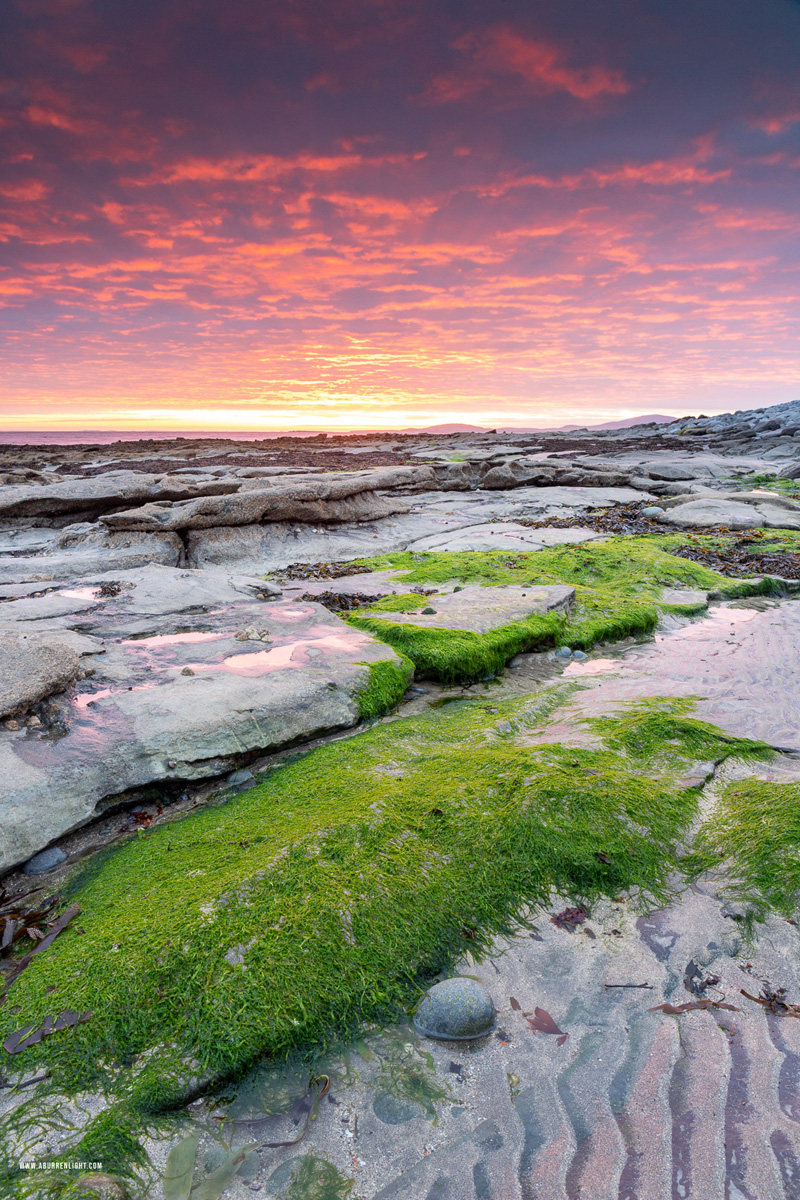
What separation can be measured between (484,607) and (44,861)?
4039 millimetres

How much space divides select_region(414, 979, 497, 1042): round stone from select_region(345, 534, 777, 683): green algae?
2.85m

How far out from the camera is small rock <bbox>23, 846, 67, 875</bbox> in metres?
2.71

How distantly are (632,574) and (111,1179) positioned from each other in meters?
7.07

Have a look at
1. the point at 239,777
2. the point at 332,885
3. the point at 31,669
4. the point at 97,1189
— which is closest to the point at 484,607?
the point at 239,777

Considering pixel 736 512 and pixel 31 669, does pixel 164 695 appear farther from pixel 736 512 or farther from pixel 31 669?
pixel 736 512

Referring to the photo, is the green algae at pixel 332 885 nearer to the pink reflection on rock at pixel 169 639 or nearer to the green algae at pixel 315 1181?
the green algae at pixel 315 1181

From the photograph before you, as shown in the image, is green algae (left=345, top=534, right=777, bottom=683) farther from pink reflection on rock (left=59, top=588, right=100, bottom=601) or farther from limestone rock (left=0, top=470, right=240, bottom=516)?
limestone rock (left=0, top=470, right=240, bottom=516)

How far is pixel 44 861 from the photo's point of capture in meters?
2.74

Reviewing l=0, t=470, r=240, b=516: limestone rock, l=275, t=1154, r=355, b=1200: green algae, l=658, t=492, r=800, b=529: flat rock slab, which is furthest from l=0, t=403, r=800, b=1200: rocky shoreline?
l=658, t=492, r=800, b=529: flat rock slab

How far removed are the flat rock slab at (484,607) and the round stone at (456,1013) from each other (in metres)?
3.30

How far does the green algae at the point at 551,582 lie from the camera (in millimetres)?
4910

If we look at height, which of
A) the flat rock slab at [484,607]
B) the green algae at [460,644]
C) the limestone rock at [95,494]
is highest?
the limestone rock at [95,494]

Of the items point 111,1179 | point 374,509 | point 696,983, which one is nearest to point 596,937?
point 696,983

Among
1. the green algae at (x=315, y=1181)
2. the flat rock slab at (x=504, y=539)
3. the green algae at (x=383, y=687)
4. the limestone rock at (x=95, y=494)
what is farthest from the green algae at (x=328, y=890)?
the limestone rock at (x=95, y=494)
